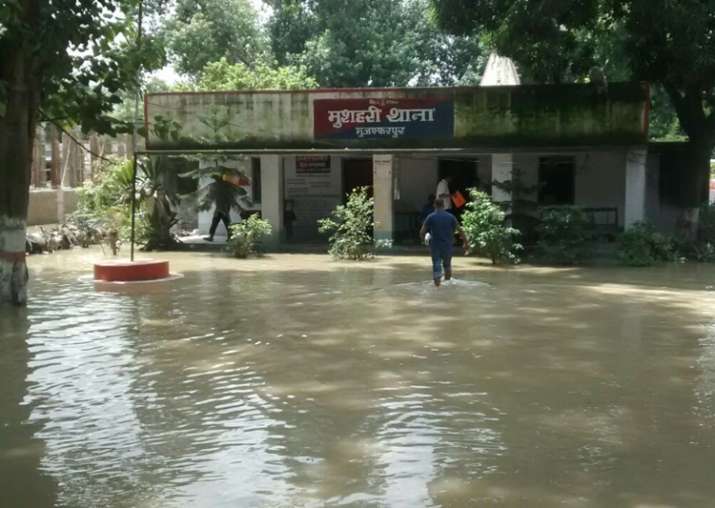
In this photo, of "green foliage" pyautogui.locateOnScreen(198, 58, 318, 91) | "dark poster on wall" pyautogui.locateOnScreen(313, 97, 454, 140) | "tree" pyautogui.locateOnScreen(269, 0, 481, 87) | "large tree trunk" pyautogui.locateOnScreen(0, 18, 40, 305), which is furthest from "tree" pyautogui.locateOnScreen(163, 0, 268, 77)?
"large tree trunk" pyautogui.locateOnScreen(0, 18, 40, 305)

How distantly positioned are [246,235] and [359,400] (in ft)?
42.6

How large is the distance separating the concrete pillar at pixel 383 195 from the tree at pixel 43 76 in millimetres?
8427

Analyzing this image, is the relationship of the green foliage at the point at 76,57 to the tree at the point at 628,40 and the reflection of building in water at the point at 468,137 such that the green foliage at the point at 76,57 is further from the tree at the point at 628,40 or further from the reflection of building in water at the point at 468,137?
the tree at the point at 628,40

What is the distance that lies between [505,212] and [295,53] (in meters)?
19.3

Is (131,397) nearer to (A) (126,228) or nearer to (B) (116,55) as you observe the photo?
(B) (116,55)

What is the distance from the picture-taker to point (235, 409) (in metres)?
6.96

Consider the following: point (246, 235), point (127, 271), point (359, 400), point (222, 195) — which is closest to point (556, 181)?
point (246, 235)

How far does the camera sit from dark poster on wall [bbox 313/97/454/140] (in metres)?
20.4

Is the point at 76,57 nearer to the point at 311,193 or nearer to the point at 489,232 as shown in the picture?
the point at 489,232

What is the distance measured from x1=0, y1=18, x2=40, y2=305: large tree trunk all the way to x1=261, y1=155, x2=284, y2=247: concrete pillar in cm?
974

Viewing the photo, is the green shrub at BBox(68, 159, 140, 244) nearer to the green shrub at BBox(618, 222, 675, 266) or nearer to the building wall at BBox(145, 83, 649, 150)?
the building wall at BBox(145, 83, 649, 150)

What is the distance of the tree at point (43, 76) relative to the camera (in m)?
11.5

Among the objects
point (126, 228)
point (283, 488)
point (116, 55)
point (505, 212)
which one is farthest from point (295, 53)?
point (283, 488)

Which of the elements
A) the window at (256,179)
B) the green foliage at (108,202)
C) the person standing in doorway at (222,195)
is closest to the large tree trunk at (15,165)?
the green foliage at (108,202)
